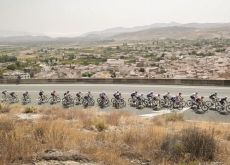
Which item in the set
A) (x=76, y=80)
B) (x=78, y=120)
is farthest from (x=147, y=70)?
(x=78, y=120)

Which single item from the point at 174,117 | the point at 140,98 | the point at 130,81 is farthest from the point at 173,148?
the point at 130,81

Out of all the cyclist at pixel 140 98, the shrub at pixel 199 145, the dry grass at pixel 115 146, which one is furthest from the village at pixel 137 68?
the shrub at pixel 199 145

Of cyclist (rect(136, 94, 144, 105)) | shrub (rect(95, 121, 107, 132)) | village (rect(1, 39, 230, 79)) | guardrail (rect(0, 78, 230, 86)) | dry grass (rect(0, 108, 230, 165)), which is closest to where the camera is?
dry grass (rect(0, 108, 230, 165))

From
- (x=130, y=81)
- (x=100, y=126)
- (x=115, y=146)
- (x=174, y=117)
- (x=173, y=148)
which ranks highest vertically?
(x=173, y=148)

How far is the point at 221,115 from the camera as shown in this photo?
24438 mm

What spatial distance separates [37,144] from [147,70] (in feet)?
204

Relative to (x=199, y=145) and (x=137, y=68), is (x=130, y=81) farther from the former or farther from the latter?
(x=137, y=68)

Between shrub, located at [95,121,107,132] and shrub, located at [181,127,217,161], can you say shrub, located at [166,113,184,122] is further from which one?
shrub, located at [181,127,217,161]

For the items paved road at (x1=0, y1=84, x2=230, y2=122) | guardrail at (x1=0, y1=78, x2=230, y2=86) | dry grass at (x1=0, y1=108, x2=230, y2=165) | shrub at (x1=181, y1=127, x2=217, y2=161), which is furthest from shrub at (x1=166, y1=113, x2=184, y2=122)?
guardrail at (x1=0, y1=78, x2=230, y2=86)

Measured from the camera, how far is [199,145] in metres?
10.9

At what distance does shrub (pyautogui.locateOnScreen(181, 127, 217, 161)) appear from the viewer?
10.7 metres

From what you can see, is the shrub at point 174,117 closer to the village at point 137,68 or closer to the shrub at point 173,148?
the shrub at point 173,148

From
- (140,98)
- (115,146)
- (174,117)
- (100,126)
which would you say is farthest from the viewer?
(140,98)

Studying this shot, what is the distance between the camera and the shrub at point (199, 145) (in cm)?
1068
